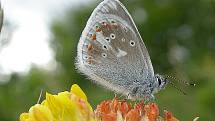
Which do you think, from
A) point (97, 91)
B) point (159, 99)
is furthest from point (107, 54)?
point (97, 91)

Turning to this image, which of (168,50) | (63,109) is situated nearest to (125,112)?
(63,109)

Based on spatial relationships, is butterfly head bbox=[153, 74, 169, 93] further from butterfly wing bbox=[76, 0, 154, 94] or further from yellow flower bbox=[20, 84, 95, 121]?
yellow flower bbox=[20, 84, 95, 121]

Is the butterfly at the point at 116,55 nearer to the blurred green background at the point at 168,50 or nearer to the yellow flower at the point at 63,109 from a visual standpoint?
the yellow flower at the point at 63,109

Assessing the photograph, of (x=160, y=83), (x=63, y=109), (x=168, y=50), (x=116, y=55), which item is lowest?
(x=63, y=109)

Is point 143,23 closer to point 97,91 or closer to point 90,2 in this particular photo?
point 90,2

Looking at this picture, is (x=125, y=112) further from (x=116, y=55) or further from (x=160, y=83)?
(x=116, y=55)
